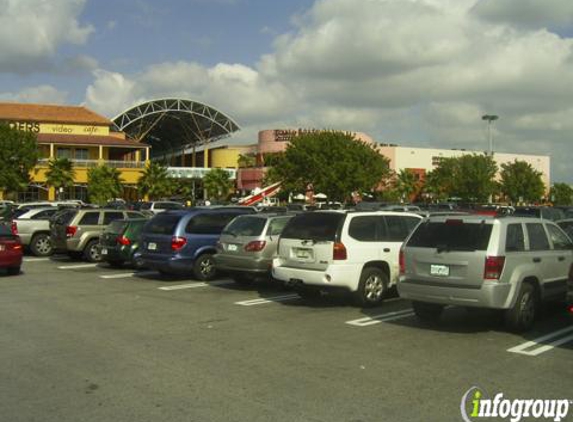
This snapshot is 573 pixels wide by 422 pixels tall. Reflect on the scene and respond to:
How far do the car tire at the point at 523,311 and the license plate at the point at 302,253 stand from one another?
12.4 ft

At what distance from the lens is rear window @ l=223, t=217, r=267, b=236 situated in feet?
44.9

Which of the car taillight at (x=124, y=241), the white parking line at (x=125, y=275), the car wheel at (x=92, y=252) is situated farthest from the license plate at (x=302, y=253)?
the car wheel at (x=92, y=252)

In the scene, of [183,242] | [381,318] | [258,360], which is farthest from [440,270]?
[183,242]

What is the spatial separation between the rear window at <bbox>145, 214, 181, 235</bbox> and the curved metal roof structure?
76906 millimetres

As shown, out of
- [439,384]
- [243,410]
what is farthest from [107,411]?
[439,384]

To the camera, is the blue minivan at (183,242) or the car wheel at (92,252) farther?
the car wheel at (92,252)

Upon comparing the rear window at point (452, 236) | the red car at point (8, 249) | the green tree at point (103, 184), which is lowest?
the red car at point (8, 249)

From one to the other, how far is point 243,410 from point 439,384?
213 centimetres

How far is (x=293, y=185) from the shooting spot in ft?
183

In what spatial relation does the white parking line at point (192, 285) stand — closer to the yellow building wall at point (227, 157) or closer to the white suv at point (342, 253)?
the white suv at point (342, 253)

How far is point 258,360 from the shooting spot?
7398mm

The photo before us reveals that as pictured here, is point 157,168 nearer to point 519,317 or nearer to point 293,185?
point 293,185

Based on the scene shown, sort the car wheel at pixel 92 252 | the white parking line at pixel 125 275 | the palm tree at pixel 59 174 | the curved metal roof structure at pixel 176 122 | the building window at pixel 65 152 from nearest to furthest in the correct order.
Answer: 1. the white parking line at pixel 125 275
2. the car wheel at pixel 92 252
3. the palm tree at pixel 59 174
4. the building window at pixel 65 152
5. the curved metal roof structure at pixel 176 122

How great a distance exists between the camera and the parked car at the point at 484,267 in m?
8.74
